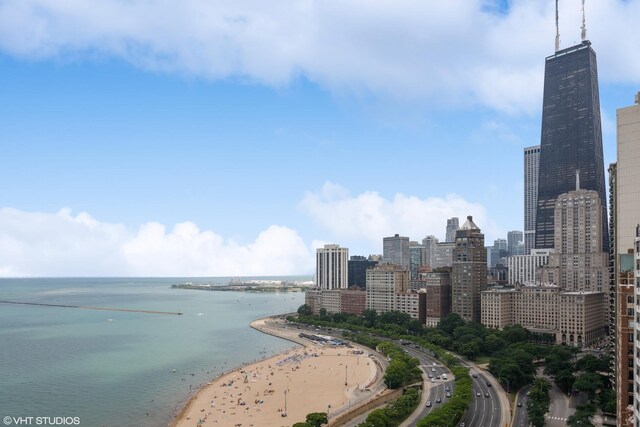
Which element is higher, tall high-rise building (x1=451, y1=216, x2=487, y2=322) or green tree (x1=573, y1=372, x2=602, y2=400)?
tall high-rise building (x1=451, y1=216, x2=487, y2=322)

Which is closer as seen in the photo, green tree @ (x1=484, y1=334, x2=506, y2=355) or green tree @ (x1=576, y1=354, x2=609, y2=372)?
green tree @ (x1=576, y1=354, x2=609, y2=372)

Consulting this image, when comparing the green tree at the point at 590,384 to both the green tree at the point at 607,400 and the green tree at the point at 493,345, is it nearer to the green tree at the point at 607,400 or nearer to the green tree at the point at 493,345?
the green tree at the point at 607,400

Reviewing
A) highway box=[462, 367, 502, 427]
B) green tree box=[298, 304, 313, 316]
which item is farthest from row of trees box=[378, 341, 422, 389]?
green tree box=[298, 304, 313, 316]

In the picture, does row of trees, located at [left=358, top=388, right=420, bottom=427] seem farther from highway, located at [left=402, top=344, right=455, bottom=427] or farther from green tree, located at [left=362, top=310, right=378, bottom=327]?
green tree, located at [left=362, top=310, right=378, bottom=327]

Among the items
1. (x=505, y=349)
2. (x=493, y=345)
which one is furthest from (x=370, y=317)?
(x=505, y=349)

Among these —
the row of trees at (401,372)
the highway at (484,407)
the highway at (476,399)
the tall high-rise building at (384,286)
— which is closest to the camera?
the highway at (484,407)

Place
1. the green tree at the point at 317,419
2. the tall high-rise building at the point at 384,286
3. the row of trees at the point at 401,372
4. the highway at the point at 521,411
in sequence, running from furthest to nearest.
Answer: the tall high-rise building at the point at 384,286 → the row of trees at the point at 401,372 → the highway at the point at 521,411 → the green tree at the point at 317,419

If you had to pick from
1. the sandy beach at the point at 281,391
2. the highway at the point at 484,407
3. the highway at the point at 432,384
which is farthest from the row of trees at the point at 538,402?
the sandy beach at the point at 281,391

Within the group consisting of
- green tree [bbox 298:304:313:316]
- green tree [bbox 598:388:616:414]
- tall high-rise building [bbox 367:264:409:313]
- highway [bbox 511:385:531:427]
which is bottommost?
green tree [bbox 298:304:313:316]
